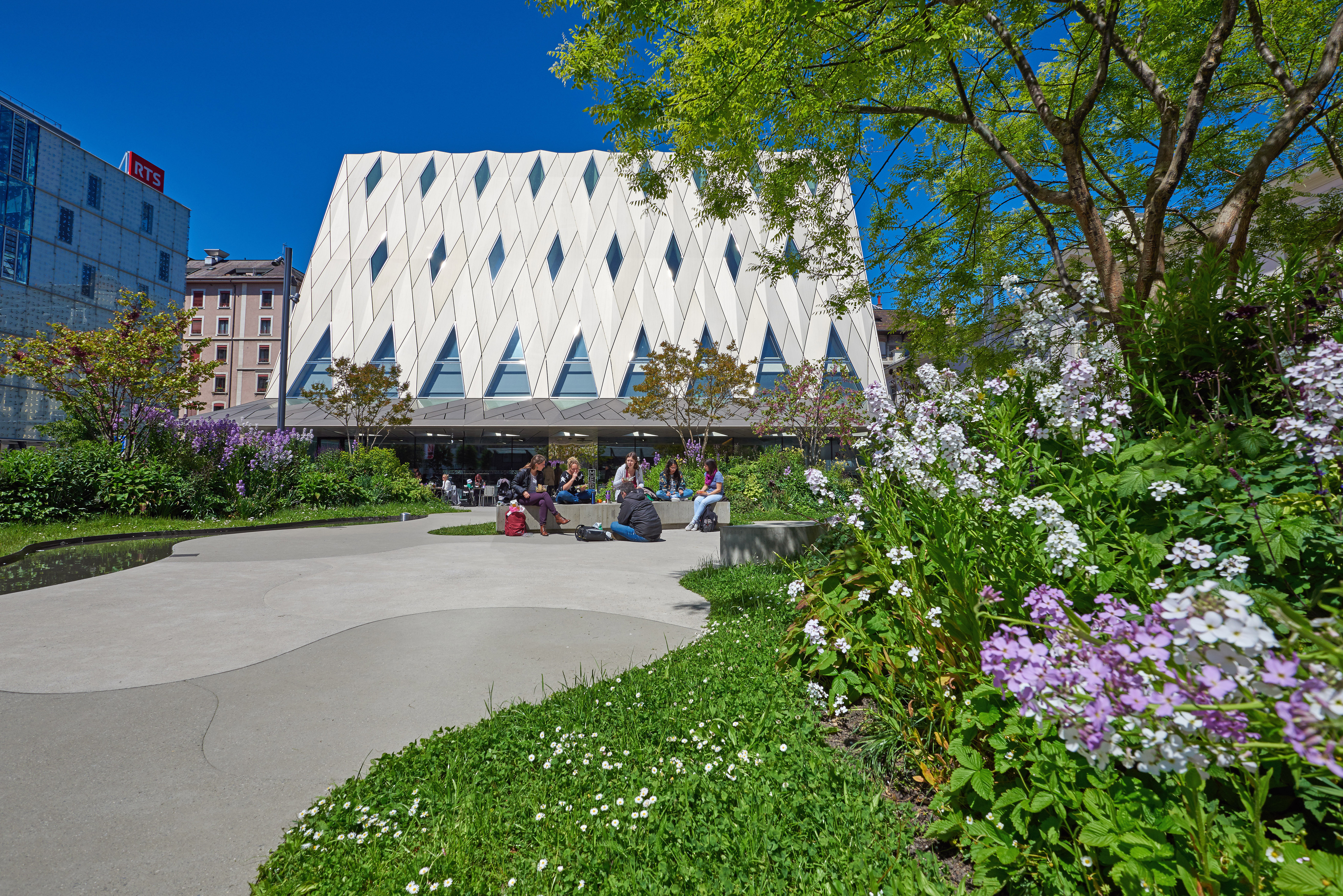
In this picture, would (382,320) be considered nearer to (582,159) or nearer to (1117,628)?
(582,159)

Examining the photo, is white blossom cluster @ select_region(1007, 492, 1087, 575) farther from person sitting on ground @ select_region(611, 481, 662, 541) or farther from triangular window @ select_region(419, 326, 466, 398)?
triangular window @ select_region(419, 326, 466, 398)

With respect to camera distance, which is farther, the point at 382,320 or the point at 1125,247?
the point at 382,320

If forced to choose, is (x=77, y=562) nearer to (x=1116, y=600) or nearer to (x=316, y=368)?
(x=1116, y=600)

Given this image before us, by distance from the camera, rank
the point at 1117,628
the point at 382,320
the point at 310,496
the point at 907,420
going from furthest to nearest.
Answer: the point at 382,320 < the point at 310,496 < the point at 907,420 < the point at 1117,628

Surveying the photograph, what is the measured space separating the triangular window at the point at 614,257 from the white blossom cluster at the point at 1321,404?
115 feet

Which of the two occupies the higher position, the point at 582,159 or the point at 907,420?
the point at 582,159

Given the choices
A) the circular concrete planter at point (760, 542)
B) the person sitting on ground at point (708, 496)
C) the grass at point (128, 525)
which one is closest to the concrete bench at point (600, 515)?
the person sitting on ground at point (708, 496)

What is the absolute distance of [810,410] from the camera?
20.2 meters

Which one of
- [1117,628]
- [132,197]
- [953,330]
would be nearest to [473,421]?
[953,330]

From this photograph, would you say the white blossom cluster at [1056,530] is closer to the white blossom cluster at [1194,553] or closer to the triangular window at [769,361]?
the white blossom cluster at [1194,553]

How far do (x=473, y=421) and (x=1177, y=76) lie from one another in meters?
27.1

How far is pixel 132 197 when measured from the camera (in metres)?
44.6

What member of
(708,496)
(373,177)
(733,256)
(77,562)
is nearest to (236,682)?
(77,562)

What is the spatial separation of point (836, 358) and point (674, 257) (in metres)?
10.8
